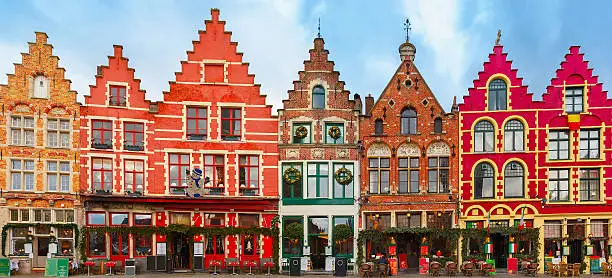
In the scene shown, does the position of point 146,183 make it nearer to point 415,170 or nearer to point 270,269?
point 270,269

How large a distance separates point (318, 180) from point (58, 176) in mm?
13186

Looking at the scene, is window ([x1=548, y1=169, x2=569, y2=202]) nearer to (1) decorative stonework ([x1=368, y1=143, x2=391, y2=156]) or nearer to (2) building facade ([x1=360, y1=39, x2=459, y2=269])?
(2) building facade ([x1=360, y1=39, x2=459, y2=269])

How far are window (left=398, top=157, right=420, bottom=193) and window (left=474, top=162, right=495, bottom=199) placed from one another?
3081 mm

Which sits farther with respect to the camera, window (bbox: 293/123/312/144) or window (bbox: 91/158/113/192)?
window (bbox: 293/123/312/144)

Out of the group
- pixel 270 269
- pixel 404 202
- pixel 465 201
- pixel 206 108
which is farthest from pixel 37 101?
pixel 465 201

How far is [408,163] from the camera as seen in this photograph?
105 feet

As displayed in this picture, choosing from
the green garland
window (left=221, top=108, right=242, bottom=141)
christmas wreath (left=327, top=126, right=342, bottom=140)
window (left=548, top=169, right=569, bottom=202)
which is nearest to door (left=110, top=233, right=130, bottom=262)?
the green garland

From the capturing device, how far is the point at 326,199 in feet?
105

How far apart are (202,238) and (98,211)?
5398mm

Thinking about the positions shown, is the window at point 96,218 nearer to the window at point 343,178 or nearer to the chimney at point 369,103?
the window at point 343,178

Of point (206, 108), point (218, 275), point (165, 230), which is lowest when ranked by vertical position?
point (218, 275)

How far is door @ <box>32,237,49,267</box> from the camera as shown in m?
29.7

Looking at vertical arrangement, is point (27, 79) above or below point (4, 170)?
above

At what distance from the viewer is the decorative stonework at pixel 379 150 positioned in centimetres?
3219
